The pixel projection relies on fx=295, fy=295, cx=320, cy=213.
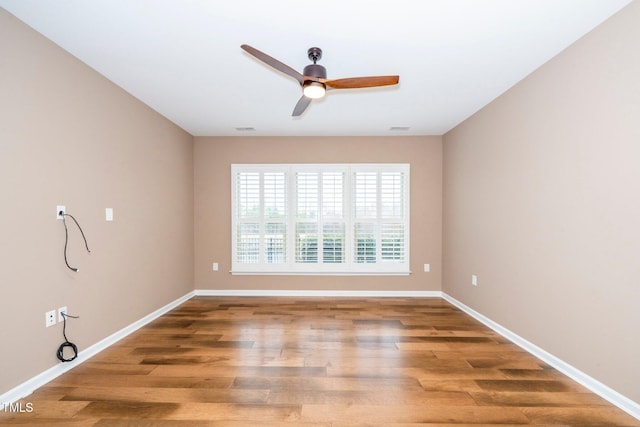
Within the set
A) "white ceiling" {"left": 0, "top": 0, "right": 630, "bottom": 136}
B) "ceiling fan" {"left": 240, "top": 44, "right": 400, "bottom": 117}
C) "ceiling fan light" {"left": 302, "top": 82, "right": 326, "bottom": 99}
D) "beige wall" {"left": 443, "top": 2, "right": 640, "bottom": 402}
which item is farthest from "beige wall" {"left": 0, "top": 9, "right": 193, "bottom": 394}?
"beige wall" {"left": 443, "top": 2, "right": 640, "bottom": 402}

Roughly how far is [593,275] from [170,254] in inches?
172

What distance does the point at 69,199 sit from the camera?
2.37m

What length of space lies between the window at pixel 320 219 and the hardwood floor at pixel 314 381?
1347 mm

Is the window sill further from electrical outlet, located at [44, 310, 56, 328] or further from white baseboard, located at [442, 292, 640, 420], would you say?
electrical outlet, located at [44, 310, 56, 328]

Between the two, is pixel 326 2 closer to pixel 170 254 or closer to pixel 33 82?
pixel 33 82

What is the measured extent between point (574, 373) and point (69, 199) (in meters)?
4.15

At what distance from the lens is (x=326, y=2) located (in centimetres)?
179

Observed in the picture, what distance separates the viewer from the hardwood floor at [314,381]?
184cm

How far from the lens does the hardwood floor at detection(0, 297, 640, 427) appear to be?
1838 mm

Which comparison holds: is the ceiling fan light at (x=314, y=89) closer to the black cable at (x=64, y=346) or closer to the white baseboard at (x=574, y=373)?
the black cable at (x=64, y=346)

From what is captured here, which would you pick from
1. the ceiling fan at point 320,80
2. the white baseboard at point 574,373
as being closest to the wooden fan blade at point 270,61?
the ceiling fan at point 320,80

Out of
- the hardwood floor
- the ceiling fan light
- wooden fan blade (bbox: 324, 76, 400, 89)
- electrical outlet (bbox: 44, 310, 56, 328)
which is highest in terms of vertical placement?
wooden fan blade (bbox: 324, 76, 400, 89)

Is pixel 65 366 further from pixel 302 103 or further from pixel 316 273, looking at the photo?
pixel 316 273

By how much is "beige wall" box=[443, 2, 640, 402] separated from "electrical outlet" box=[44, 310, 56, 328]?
3939 mm
